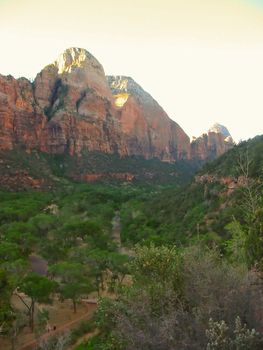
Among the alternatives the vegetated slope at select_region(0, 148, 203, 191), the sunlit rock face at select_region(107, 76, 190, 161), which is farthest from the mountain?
the vegetated slope at select_region(0, 148, 203, 191)

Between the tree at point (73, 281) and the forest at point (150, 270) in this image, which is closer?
the forest at point (150, 270)

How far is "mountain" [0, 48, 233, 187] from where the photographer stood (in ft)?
385

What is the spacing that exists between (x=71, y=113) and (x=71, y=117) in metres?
1.52

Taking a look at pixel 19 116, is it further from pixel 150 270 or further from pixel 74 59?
pixel 150 270

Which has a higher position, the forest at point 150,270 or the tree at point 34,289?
the forest at point 150,270

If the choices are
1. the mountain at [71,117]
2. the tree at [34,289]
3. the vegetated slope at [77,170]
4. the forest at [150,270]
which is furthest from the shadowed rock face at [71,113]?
the tree at [34,289]

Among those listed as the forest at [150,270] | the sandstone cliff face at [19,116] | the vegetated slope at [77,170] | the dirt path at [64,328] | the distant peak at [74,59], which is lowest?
the dirt path at [64,328]

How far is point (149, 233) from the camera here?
167ft

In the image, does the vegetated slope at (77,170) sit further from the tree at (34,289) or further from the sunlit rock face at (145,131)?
the tree at (34,289)

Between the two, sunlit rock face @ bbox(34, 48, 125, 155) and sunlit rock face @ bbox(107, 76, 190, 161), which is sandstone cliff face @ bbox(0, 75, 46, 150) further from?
sunlit rock face @ bbox(107, 76, 190, 161)

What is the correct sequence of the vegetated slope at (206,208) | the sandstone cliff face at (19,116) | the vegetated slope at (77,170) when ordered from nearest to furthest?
the vegetated slope at (206,208) < the vegetated slope at (77,170) < the sandstone cliff face at (19,116)

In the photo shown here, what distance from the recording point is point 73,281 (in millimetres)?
32188

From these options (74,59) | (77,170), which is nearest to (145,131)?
(74,59)

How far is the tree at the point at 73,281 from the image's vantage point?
3090 centimetres
